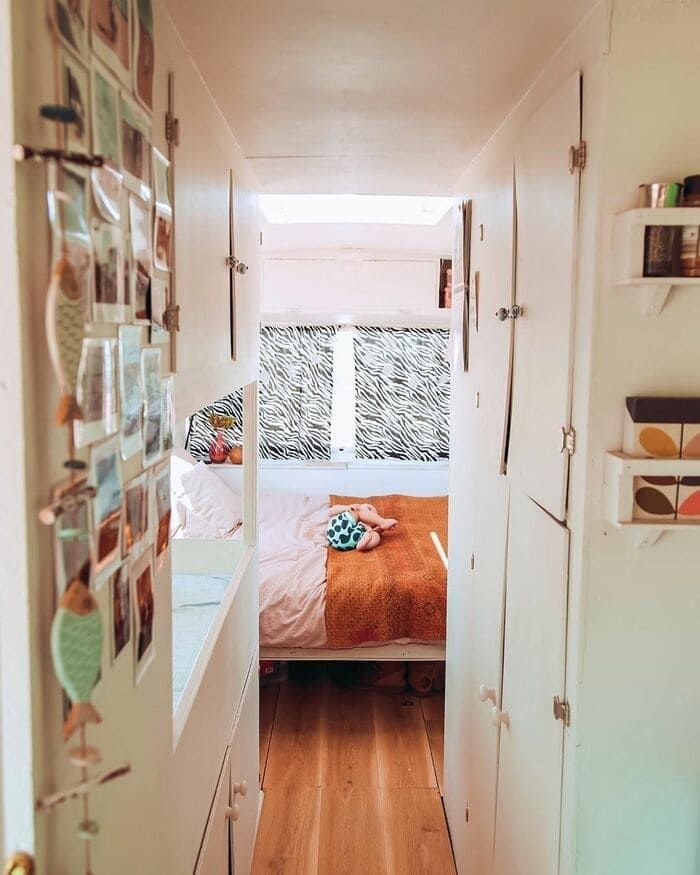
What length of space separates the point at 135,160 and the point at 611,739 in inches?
51.2

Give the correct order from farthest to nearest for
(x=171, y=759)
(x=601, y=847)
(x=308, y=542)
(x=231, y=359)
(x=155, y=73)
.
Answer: (x=308, y=542), (x=231, y=359), (x=601, y=847), (x=171, y=759), (x=155, y=73)

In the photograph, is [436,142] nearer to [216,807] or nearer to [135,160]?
[135,160]

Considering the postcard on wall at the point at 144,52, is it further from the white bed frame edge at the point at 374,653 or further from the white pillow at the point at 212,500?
the white pillow at the point at 212,500

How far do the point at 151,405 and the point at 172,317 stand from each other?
0.22 meters

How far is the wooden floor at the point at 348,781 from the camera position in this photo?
258 cm

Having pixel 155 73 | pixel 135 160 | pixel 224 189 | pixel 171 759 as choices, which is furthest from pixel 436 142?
pixel 171 759

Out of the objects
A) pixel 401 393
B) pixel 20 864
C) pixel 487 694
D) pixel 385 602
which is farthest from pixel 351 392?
pixel 20 864

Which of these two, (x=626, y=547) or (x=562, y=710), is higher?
(x=626, y=547)

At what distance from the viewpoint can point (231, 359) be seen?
6.48 ft

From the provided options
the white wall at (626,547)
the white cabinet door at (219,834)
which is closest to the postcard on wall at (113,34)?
the white wall at (626,547)

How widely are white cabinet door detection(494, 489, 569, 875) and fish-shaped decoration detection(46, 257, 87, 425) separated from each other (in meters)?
0.98

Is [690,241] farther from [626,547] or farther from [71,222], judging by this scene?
[71,222]

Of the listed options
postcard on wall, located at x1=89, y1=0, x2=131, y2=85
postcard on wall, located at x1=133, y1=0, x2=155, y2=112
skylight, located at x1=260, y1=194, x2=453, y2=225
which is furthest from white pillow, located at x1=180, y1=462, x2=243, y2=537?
postcard on wall, located at x1=89, y1=0, x2=131, y2=85

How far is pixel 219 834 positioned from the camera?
1.82 m
